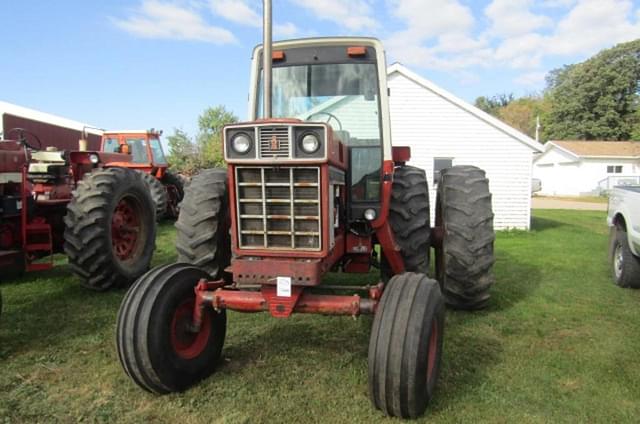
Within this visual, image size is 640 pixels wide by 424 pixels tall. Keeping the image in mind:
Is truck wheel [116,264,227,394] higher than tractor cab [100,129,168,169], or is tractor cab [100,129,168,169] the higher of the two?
tractor cab [100,129,168,169]

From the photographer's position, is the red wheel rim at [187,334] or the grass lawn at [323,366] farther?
the red wheel rim at [187,334]

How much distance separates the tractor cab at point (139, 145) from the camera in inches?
525

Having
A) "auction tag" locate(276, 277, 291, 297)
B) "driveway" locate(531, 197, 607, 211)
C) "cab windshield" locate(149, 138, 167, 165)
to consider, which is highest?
"cab windshield" locate(149, 138, 167, 165)

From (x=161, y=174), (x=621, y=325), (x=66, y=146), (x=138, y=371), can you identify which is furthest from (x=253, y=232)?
(x=66, y=146)

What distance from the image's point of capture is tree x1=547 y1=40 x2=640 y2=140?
45.3 m

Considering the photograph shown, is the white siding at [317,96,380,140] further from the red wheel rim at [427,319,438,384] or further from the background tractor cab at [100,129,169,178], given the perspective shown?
the background tractor cab at [100,129,169,178]

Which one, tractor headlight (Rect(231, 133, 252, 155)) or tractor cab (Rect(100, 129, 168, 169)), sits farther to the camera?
tractor cab (Rect(100, 129, 168, 169))

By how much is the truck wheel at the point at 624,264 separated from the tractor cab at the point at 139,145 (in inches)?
416

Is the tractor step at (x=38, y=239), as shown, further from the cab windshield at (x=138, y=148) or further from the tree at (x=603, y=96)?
the tree at (x=603, y=96)

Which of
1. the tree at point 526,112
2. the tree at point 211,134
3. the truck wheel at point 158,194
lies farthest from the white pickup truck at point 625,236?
the tree at point 526,112

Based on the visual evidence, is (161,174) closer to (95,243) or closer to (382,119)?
(95,243)

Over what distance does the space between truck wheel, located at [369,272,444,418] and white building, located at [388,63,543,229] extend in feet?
36.3

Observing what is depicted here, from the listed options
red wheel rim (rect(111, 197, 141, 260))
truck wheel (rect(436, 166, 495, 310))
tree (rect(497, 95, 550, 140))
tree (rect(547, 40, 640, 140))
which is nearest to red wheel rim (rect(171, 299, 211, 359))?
truck wheel (rect(436, 166, 495, 310))

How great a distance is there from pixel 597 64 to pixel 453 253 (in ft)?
163
